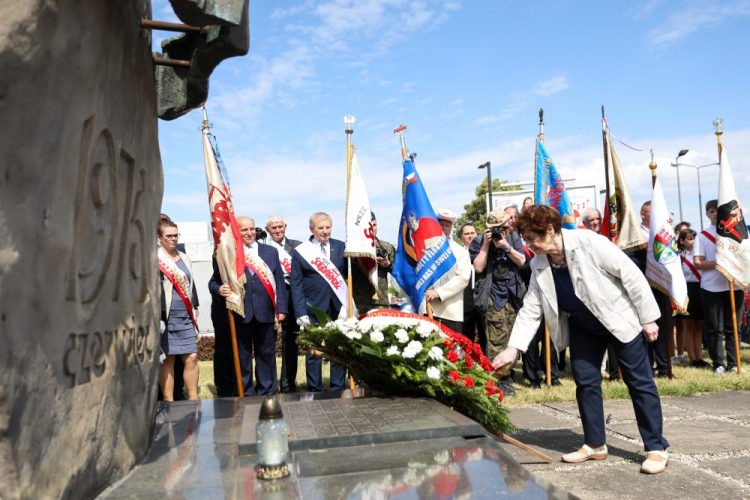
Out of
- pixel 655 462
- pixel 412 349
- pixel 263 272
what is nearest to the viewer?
pixel 412 349

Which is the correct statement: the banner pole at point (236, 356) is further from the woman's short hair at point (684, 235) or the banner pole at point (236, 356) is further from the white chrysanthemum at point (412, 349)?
the woman's short hair at point (684, 235)

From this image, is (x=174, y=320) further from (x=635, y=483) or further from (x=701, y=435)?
(x=701, y=435)

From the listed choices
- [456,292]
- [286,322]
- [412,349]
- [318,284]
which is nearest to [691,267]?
[456,292]

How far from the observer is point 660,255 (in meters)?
8.05

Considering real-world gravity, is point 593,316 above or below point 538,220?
below

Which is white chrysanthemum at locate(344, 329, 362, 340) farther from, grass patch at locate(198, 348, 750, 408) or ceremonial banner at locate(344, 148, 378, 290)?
ceremonial banner at locate(344, 148, 378, 290)

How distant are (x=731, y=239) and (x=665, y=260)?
1347mm

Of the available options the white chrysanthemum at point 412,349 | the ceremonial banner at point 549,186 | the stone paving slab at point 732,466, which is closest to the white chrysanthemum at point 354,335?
the white chrysanthemum at point 412,349

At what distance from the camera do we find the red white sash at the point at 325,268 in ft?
24.6

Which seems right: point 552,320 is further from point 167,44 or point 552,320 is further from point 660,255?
point 660,255

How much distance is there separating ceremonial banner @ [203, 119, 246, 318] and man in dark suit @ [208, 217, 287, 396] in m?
0.12

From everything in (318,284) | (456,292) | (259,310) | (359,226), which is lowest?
(259,310)

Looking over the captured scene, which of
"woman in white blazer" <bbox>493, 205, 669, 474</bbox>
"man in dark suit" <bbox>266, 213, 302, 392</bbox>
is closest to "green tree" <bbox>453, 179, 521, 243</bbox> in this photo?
"man in dark suit" <bbox>266, 213, 302, 392</bbox>

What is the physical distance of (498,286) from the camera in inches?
315
